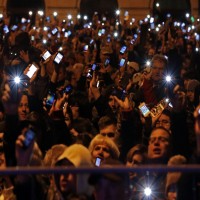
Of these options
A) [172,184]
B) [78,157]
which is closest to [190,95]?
[78,157]

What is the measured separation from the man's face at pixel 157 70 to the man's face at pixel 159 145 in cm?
320

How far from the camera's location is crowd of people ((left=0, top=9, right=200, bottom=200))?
17.4 feet

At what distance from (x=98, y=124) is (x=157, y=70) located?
5.72 feet

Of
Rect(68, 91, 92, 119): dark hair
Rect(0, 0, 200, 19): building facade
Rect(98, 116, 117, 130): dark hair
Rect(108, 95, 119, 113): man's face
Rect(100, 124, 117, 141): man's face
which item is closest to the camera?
Rect(100, 124, 117, 141): man's face

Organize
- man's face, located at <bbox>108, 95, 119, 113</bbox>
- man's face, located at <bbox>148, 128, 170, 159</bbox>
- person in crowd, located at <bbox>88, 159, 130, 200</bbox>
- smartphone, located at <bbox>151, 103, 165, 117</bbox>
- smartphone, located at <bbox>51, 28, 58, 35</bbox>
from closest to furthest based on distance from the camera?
person in crowd, located at <bbox>88, 159, 130, 200</bbox> → man's face, located at <bbox>148, 128, 170, 159</bbox> → smartphone, located at <bbox>151, 103, 165, 117</bbox> → man's face, located at <bbox>108, 95, 119, 113</bbox> → smartphone, located at <bbox>51, 28, 58, 35</bbox>

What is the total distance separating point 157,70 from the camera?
1063cm

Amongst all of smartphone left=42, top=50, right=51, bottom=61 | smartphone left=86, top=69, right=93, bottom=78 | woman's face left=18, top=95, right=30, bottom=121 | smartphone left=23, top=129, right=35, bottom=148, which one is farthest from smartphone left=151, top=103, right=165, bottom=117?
smartphone left=42, top=50, right=51, bottom=61

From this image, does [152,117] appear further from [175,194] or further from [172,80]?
[175,194]

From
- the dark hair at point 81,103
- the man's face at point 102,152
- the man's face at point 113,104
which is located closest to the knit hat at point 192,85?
the man's face at point 113,104

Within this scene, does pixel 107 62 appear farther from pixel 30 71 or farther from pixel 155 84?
pixel 155 84

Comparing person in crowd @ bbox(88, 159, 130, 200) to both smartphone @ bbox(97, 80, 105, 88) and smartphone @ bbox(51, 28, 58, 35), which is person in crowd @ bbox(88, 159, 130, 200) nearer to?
smartphone @ bbox(97, 80, 105, 88)

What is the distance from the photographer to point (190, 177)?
512cm

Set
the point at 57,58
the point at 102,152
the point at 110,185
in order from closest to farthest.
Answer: the point at 110,185
the point at 102,152
the point at 57,58

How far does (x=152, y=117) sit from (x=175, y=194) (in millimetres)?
3430
